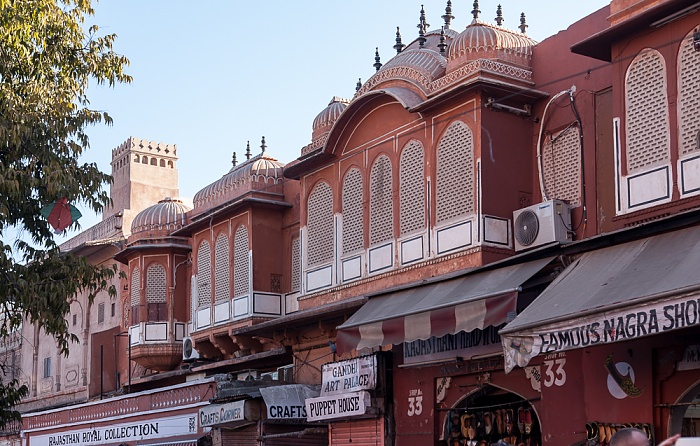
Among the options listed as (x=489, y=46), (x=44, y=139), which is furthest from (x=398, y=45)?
(x=44, y=139)

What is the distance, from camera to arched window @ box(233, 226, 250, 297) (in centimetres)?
1991

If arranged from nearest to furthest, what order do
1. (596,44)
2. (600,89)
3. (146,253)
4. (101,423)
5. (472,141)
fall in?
(596,44) → (600,89) → (472,141) → (101,423) → (146,253)

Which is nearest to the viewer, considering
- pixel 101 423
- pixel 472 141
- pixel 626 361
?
pixel 626 361

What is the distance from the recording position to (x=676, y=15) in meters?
11.5

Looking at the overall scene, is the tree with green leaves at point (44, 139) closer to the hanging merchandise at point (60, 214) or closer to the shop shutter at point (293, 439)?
the hanging merchandise at point (60, 214)

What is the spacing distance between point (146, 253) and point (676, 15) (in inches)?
594

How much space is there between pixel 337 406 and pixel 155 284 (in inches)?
366

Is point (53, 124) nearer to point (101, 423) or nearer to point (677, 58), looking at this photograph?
point (677, 58)

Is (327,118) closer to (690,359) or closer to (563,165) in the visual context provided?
(563,165)

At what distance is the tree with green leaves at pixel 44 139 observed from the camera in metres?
12.3

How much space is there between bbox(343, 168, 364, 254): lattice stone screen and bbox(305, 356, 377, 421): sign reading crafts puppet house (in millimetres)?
1843

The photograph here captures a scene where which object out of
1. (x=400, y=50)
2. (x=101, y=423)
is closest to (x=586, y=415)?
(x=400, y=50)

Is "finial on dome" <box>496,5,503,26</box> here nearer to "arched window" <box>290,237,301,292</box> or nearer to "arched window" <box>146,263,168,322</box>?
"arched window" <box>290,237,301,292</box>

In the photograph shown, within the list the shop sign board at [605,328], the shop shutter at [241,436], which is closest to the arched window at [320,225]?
the shop shutter at [241,436]
